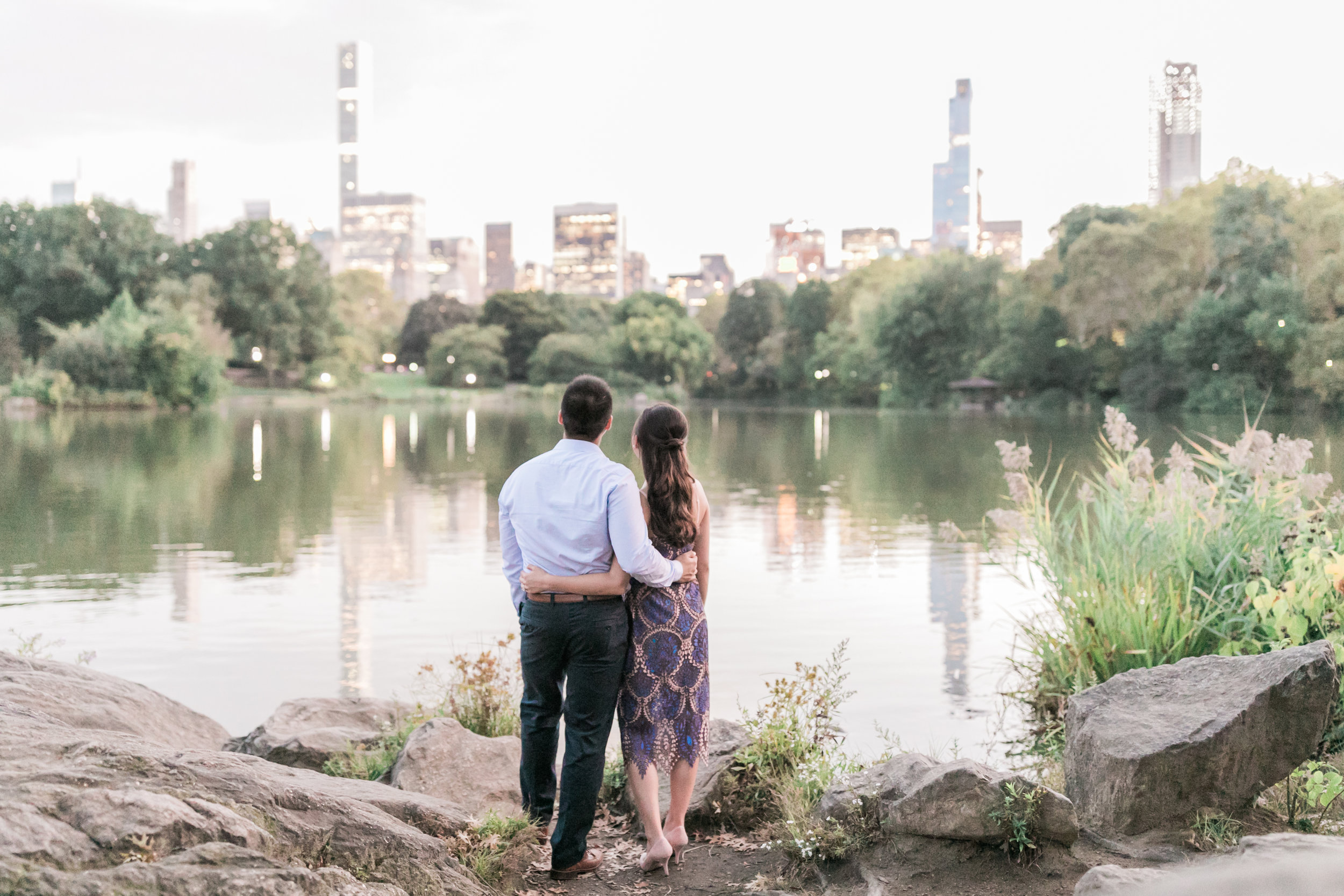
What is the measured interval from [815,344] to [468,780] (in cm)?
7476

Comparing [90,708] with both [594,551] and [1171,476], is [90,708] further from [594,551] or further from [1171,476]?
[1171,476]

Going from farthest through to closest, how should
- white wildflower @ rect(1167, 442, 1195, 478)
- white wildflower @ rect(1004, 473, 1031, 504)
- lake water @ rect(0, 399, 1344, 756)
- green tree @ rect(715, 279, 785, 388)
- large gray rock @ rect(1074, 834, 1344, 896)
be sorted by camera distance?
green tree @ rect(715, 279, 785, 388)
lake water @ rect(0, 399, 1344, 756)
white wildflower @ rect(1167, 442, 1195, 478)
white wildflower @ rect(1004, 473, 1031, 504)
large gray rock @ rect(1074, 834, 1344, 896)

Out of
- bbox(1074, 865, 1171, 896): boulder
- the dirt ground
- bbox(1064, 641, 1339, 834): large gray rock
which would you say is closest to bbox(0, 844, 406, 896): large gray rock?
the dirt ground

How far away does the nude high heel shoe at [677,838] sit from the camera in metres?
3.97

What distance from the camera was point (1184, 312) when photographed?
159ft

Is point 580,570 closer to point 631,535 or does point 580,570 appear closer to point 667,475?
point 631,535

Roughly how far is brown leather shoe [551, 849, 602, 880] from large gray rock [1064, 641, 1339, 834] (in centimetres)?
167

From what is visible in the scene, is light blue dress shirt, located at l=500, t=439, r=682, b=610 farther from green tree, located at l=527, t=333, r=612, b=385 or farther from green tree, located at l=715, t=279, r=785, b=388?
green tree, located at l=527, t=333, r=612, b=385

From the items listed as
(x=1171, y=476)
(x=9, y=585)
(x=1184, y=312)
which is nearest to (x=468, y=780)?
(x=1171, y=476)

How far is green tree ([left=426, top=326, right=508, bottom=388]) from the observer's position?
90250 millimetres

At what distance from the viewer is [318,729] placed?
5051 mm

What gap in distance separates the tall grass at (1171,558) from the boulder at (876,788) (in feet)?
7.56

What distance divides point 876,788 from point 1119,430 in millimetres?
3078

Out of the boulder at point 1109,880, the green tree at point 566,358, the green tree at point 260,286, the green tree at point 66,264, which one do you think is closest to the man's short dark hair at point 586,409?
the boulder at point 1109,880
